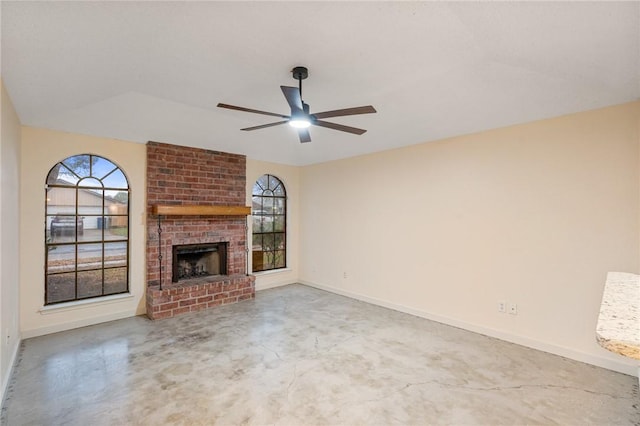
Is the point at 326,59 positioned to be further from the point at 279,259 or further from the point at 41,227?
the point at 279,259

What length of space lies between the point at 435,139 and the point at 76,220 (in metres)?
4.72

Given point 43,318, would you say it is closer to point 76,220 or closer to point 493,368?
point 76,220

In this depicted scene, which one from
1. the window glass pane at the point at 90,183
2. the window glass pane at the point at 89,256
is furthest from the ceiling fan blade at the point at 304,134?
the window glass pane at the point at 89,256

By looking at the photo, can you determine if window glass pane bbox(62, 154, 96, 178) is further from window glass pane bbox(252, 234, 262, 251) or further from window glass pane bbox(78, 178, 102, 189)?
window glass pane bbox(252, 234, 262, 251)

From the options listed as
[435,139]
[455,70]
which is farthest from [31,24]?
[435,139]

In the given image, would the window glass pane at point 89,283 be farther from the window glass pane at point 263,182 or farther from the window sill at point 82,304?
the window glass pane at point 263,182

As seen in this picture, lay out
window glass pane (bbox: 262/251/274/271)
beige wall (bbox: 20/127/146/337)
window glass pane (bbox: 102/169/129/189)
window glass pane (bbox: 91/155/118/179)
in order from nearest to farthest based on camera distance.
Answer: beige wall (bbox: 20/127/146/337) < window glass pane (bbox: 91/155/118/179) < window glass pane (bbox: 102/169/129/189) < window glass pane (bbox: 262/251/274/271)

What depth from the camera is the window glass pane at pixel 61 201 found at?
11.9 feet

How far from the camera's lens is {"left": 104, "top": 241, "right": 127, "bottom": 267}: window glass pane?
403cm

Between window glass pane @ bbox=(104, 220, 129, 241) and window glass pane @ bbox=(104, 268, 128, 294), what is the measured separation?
45 cm

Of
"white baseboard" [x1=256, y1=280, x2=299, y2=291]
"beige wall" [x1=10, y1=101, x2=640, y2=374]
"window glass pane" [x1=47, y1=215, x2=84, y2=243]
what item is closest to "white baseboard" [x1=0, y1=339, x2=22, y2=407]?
"beige wall" [x1=10, y1=101, x2=640, y2=374]

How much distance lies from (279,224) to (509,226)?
12.9ft

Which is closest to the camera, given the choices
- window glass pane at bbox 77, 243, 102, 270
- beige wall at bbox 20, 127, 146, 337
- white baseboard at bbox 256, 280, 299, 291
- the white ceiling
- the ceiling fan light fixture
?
the white ceiling

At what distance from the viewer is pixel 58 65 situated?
2174 millimetres
